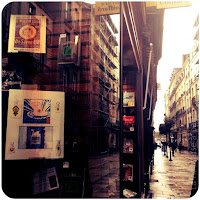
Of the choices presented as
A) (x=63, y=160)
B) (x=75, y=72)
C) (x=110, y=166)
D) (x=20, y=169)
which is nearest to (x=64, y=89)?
(x=75, y=72)

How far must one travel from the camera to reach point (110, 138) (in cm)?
277

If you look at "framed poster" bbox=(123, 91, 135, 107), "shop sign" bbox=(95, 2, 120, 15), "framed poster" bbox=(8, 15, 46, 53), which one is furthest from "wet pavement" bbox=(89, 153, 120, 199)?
"framed poster" bbox=(123, 91, 135, 107)

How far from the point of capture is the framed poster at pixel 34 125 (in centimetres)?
196

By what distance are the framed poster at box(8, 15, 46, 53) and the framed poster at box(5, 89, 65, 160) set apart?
1.28 ft

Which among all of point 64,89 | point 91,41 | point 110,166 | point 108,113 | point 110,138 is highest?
point 91,41

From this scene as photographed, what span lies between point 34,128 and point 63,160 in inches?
16.9

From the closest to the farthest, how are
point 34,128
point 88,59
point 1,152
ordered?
1. point 1,152
2. point 34,128
3. point 88,59

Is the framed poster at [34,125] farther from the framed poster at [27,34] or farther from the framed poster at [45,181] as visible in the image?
the framed poster at [27,34]

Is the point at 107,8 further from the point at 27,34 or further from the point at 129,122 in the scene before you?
the point at 129,122

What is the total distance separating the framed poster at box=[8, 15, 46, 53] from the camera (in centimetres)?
202

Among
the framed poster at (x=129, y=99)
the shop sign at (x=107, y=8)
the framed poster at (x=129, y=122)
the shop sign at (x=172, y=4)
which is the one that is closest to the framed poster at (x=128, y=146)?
the framed poster at (x=129, y=122)

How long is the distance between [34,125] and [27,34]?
82 centimetres

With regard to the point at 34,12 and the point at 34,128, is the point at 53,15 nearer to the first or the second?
the point at 34,12

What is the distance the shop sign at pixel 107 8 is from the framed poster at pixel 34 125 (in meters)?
1.24
